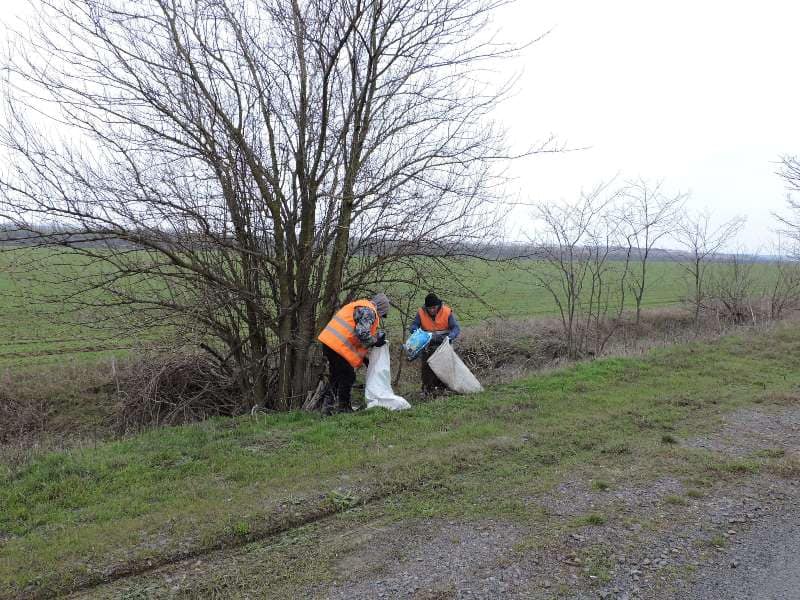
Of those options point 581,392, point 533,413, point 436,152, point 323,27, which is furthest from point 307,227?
point 581,392

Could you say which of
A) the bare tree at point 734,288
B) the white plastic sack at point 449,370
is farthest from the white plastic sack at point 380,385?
the bare tree at point 734,288

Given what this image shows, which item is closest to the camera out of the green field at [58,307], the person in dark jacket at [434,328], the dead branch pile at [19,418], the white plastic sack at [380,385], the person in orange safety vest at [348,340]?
the green field at [58,307]

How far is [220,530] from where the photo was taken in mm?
4074

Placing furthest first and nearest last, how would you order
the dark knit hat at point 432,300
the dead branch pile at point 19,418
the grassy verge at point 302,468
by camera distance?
the dead branch pile at point 19,418 → the dark knit hat at point 432,300 → the grassy verge at point 302,468

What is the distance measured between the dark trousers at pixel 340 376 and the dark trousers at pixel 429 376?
1663 mm

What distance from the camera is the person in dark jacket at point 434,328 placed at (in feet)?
29.0

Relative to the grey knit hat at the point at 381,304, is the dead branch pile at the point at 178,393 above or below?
below

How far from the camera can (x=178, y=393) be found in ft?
31.0

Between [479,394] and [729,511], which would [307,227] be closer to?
[479,394]

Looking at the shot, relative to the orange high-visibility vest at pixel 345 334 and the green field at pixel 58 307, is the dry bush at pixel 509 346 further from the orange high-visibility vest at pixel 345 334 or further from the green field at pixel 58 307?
the orange high-visibility vest at pixel 345 334

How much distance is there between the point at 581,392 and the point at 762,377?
126 inches

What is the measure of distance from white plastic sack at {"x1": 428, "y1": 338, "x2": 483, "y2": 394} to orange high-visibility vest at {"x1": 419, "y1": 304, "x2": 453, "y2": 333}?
1.49ft

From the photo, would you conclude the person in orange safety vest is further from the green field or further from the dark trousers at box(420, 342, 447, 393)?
the green field

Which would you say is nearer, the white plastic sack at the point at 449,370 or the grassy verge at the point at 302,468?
the grassy verge at the point at 302,468
